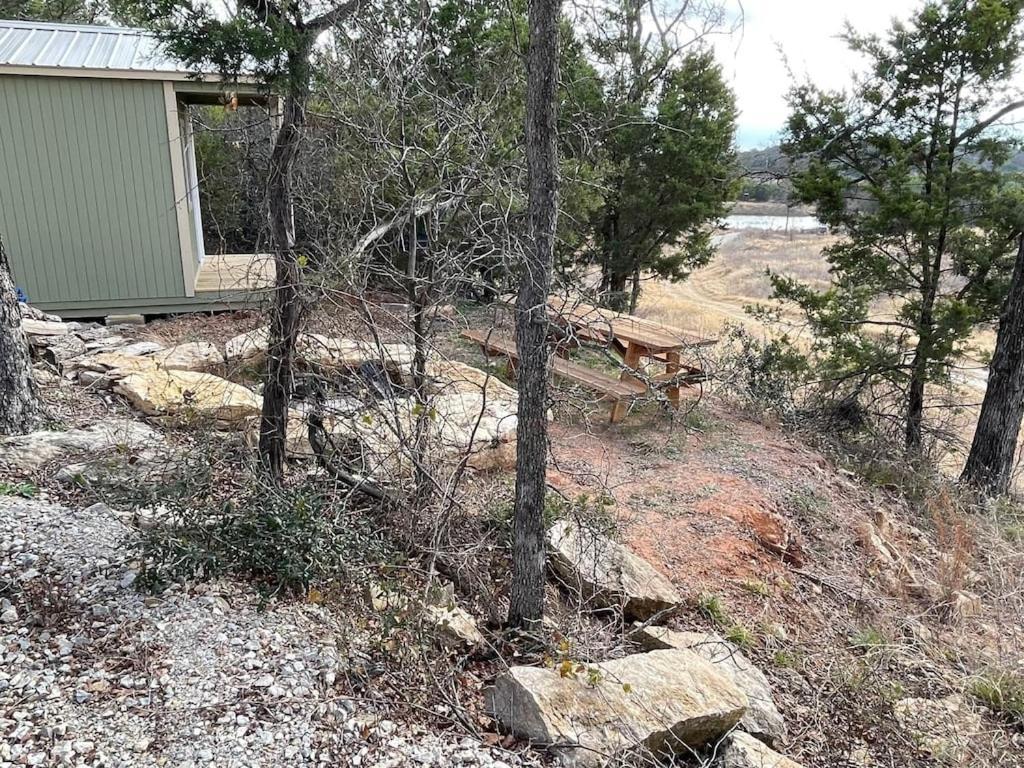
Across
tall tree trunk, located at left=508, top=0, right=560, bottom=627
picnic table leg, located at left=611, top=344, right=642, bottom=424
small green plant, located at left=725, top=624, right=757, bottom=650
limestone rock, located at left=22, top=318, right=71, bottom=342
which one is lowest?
small green plant, located at left=725, top=624, right=757, bottom=650

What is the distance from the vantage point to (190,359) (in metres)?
6.29

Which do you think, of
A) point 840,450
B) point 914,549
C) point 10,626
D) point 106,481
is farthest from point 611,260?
point 10,626

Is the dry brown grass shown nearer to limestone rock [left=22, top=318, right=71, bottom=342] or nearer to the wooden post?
the wooden post

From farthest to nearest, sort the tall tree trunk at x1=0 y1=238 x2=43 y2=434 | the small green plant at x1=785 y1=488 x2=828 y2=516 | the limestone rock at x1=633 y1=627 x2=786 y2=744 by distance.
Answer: the small green plant at x1=785 y1=488 x2=828 y2=516
the tall tree trunk at x1=0 y1=238 x2=43 y2=434
the limestone rock at x1=633 y1=627 x2=786 y2=744

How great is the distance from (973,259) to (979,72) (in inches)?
73.6

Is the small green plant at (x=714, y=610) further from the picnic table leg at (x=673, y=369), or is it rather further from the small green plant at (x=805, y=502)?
the picnic table leg at (x=673, y=369)

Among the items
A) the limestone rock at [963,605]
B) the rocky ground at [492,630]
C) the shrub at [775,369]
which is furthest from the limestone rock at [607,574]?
the shrub at [775,369]

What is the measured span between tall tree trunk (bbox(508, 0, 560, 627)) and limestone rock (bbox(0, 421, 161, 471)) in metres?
2.32

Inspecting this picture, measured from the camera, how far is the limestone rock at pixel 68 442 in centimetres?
409

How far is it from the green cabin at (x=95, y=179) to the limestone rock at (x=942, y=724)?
6.77 meters

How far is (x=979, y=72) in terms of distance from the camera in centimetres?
734

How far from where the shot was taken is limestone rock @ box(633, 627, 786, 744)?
9.53 ft

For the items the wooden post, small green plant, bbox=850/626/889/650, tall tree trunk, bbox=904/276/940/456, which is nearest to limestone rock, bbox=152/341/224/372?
the wooden post

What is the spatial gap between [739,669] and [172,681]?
2.34m
